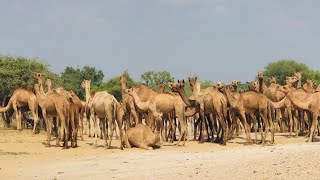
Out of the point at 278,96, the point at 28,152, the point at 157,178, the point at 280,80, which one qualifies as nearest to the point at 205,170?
the point at 157,178

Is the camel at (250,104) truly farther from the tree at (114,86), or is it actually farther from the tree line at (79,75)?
the tree at (114,86)

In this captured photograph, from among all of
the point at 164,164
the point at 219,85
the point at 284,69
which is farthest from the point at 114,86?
the point at 164,164

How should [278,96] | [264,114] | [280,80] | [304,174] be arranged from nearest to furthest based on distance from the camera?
[304,174] < [264,114] < [278,96] < [280,80]

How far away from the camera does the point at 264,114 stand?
21016 millimetres

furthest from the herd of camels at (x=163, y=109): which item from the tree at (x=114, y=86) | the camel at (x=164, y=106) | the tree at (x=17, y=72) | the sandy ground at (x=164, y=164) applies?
the tree at (x=114, y=86)

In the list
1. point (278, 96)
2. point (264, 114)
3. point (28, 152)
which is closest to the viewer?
point (28, 152)

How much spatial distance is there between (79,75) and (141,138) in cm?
6343

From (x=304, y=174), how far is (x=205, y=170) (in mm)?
2383

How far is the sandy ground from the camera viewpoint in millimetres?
10994

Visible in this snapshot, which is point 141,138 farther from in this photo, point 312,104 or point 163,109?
point 312,104

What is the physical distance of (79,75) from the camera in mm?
80500

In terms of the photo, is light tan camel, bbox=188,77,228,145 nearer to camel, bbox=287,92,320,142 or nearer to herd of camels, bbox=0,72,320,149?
herd of camels, bbox=0,72,320,149

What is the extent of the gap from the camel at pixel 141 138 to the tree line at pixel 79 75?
21.4 meters

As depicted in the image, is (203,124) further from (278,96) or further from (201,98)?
(278,96)
